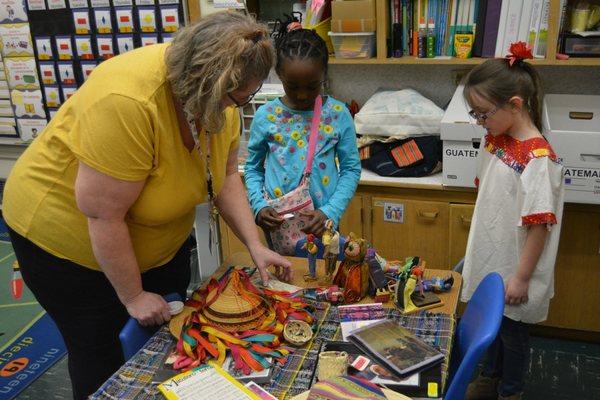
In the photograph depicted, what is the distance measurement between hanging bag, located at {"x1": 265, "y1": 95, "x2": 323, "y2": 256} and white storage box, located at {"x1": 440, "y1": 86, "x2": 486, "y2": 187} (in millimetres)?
637

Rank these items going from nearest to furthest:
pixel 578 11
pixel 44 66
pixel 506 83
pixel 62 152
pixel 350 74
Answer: pixel 62 152 → pixel 506 83 → pixel 578 11 → pixel 350 74 → pixel 44 66

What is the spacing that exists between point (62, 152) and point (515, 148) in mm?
1276

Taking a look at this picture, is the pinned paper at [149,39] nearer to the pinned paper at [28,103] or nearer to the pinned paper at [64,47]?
the pinned paper at [64,47]

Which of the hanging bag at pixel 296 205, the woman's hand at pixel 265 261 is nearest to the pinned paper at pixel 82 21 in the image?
the hanging bag at pixel 296 205

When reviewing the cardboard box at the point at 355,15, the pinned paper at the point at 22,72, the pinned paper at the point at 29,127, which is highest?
the cardboard box at the point at 355,15

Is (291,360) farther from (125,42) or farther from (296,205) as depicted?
(125,42)

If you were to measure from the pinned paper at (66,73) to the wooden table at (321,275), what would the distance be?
2.05m

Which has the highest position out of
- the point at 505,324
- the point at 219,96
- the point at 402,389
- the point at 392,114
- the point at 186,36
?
the point at 186,36

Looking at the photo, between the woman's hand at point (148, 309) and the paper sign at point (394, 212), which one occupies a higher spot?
the woman's hand at point (148, 309)

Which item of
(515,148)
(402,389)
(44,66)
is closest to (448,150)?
(515,148)

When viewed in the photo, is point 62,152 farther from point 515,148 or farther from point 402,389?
point 515,148

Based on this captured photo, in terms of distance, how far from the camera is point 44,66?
129 inches

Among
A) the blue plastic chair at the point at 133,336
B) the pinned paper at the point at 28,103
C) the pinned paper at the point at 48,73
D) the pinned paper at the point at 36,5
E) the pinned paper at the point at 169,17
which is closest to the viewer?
the blue plastic chair at the point at 133,336

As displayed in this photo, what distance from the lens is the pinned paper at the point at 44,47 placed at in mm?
3217
